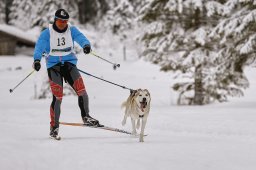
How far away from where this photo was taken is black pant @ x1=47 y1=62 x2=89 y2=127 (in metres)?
8.06

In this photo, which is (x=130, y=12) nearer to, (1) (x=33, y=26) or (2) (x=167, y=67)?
(1) (x=33, y=26)

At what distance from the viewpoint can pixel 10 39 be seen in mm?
50125

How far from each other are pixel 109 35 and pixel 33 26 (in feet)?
34.2

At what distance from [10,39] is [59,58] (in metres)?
44.1

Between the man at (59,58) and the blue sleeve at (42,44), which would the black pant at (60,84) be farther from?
the blue sleeve at (42,44)

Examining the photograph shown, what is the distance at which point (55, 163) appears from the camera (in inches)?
233

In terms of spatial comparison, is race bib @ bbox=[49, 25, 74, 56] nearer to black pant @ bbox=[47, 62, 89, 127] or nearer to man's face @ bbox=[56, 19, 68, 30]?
man's face @ bbox=[56, 19, 68, 30]

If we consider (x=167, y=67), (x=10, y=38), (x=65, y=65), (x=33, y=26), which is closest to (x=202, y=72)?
(x=167, y=67)

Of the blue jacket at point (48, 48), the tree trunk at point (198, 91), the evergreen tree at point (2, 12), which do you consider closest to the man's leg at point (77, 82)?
the blue jacket at point (48, 48)

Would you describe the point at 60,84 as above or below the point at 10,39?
below

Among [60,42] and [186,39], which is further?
[186,39]

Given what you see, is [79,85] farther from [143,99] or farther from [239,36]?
[239,36]

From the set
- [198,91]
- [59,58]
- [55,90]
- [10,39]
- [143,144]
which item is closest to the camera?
[143,144]

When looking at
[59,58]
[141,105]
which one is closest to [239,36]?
[141,105]
